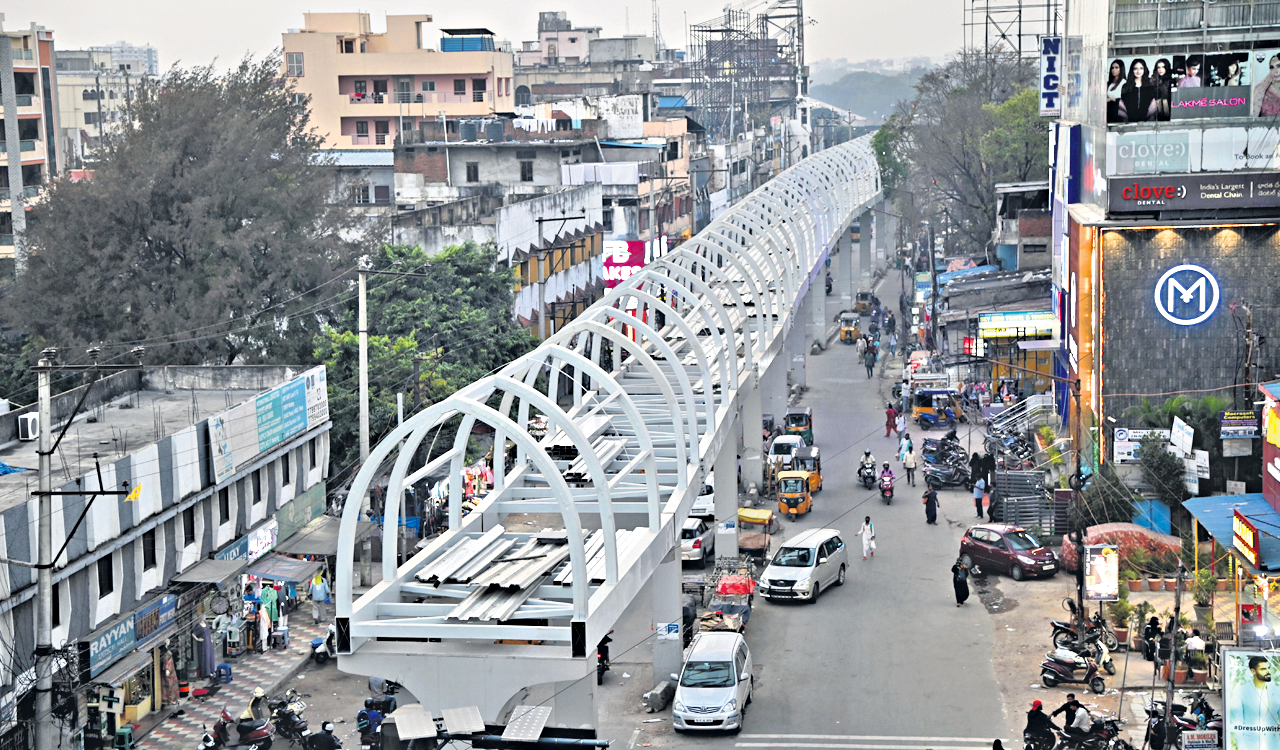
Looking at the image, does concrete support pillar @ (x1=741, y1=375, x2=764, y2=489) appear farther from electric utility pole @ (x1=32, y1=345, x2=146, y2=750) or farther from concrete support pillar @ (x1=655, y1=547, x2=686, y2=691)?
electric utility pole @ (x1=32, y1=345, x2=146, y2=750)

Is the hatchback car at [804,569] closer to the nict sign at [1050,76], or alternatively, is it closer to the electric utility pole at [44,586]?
the electric utility pole at [44,586]

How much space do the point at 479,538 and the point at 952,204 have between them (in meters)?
68.2

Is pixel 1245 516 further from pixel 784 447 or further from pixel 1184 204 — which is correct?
pixel 784 447

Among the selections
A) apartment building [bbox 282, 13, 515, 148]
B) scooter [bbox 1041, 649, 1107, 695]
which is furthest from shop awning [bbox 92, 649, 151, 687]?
apartment building [bbox 282, 13, 515, 148]

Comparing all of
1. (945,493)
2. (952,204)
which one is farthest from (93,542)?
(952,204)

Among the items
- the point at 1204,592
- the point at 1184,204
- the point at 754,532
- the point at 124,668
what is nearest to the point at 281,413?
the point at 124,668

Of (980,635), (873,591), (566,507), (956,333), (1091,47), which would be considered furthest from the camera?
(956,333)

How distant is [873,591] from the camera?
92.9 ft

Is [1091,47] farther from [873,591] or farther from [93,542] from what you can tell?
[93,542]

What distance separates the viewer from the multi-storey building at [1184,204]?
30641mm

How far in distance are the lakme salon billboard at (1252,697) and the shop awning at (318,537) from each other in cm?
1513

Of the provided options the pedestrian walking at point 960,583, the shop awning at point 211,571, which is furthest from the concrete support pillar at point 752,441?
the shop awning at point 211,571

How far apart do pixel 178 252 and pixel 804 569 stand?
1923 centimetres

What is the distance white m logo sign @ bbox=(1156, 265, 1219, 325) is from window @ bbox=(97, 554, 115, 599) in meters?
21.4
